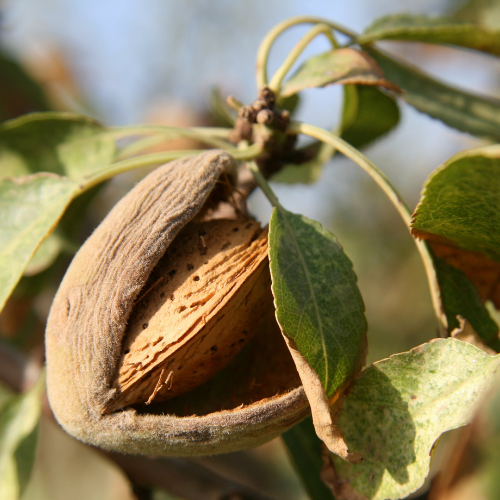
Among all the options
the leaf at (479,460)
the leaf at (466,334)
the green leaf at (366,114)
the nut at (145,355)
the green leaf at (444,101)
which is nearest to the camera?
the leaf at (479,460)

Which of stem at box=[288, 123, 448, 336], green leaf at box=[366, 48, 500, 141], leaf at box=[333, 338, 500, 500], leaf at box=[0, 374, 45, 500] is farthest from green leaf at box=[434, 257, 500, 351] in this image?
leaf at box=[0, 374, 45, 500]

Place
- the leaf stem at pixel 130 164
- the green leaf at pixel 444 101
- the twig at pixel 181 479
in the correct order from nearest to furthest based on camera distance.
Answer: the leaf stem at pixel 130 164
the twig at pixel 181 479
the green leaf at pixel 444 101

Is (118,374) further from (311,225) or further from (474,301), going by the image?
(474,301)

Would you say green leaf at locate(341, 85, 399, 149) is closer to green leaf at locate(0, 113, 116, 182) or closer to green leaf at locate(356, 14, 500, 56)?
green leaf at locate(356, 14, 500, 56)

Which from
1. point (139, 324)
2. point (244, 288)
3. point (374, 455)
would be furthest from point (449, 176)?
point (139, 324)

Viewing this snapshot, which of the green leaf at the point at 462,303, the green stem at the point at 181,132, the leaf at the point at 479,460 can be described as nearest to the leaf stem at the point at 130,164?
the green stem at the point at 181,132

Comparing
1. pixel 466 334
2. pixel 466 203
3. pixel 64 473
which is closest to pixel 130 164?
pixel 466 203

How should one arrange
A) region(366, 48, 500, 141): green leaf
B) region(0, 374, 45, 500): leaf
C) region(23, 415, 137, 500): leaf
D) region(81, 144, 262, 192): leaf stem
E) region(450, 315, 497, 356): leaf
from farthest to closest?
1. region(23, 415, 137, 500): leaf
2. region(366, 48, 500, 141): green leaf
3. region(0, 374, 45, 500): leaf
4. region(81, 144, 262, 192): leaf stem
5. region(450, 315, 497, 356): leaf

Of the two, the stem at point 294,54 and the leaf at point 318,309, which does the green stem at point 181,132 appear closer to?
the stem at point 294,54
